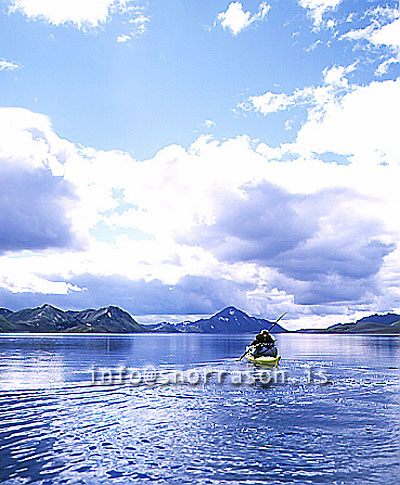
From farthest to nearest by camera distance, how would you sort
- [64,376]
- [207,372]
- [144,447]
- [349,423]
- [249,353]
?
[249,353] < [207,372] < [64,376] < [349,423] < [144,447]

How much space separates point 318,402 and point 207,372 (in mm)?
29870

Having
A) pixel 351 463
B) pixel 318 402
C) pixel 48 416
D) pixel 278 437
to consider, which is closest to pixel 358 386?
pixel 318 402

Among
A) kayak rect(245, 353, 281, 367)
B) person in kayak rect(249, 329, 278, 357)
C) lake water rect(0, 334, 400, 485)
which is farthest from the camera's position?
person in kayak rect(249, 329, 278, 357)

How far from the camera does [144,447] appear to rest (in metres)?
28.0

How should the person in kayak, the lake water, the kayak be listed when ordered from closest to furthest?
the lake water
the kayak
the person in kayak

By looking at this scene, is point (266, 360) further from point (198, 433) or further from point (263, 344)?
point (198, 433)

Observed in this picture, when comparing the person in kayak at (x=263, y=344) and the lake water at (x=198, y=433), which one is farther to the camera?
the person in kayak at (x=263, y=344)

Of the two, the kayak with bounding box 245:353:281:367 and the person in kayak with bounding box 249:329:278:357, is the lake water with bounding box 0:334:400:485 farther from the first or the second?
the person in kayak with bounding box 249:329:278:357

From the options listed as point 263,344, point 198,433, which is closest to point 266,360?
point 263,344

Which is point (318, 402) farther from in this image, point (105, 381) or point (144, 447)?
point (105, 381)

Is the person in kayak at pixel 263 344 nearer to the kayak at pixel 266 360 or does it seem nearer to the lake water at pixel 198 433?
the kayak at pixel 266 360

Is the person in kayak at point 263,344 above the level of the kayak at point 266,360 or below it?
above

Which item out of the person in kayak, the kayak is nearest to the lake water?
the kayak

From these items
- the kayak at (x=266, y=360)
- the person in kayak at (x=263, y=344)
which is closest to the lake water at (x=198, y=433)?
the kayak at (x=266, y=360)
